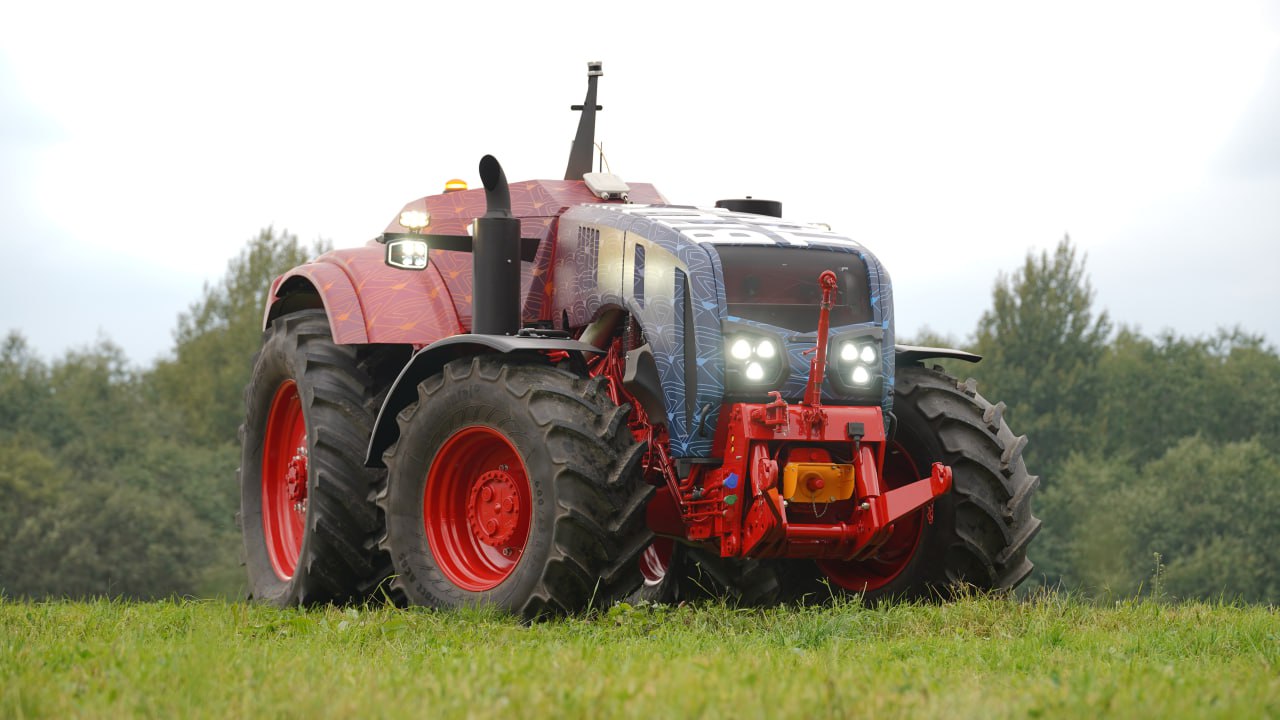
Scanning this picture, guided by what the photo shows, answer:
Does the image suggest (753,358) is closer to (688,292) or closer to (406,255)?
(688,292)

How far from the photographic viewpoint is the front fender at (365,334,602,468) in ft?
24.2

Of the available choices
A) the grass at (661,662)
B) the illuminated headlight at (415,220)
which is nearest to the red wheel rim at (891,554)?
the grass at (661,662)

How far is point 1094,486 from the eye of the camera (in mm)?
53969

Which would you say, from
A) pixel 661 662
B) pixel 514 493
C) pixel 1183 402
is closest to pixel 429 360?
pixel 514 493

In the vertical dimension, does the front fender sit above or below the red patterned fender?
below

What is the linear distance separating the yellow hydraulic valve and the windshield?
79 centimetres

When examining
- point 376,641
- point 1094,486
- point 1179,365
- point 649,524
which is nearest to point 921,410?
point 649,524

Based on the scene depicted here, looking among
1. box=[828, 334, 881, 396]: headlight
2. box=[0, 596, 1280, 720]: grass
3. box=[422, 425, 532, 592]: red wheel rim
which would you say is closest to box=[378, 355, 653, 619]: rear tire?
box=[422, 425, 532, 592]: red wheel rim

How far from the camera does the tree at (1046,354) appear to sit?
198ft

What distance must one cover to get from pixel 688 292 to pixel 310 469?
9.06 feet

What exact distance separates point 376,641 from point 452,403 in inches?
59.2

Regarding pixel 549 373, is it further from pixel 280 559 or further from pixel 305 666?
pixel 280 559

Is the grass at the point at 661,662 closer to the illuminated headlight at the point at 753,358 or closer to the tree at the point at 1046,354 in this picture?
the illuminated headlight at the point at 753,358

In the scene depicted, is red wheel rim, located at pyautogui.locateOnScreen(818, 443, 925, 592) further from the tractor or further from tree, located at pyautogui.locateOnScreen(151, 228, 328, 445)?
tree, located at pyautogui.locateOnScreen(151, 228, 328, 445)
